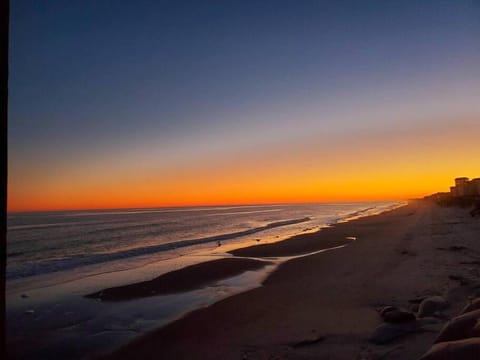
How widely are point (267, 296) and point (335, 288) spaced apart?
7.08 feet

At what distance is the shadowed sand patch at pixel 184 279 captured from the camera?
12156 mm

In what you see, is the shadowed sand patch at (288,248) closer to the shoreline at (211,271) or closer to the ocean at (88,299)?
the shoreline at (211,271)

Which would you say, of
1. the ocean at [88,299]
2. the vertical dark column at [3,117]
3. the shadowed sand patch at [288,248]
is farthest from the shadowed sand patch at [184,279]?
the vertical dark column at [3,117]

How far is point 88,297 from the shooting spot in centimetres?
1195

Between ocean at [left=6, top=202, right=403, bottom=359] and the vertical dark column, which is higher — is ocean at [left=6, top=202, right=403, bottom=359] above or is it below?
below

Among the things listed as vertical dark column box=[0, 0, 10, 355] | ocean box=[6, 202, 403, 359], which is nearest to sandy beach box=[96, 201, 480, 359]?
ocean box=[6, 202, 403, 359]

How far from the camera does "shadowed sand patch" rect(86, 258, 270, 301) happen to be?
479 inches

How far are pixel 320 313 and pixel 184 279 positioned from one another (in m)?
6.91

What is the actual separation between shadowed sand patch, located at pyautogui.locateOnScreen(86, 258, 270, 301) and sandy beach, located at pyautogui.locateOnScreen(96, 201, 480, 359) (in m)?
2.11

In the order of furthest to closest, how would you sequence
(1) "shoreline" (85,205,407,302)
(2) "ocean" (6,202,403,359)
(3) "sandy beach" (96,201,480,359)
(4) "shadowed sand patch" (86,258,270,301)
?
(1) "shoreline" (85,205,407,302) < (4) "shadowed sand patch" (86,258,270,301) < (2) "ocean" (6,202,403,359) < (3) "sandy beach" (96,201,480,359)

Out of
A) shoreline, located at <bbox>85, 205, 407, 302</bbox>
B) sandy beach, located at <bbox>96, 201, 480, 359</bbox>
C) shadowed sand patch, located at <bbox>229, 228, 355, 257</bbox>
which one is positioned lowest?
shadowed sand patch, located at <bbox>229, 228, 355, 257</bbox>

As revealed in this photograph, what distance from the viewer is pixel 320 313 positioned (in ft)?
28.7

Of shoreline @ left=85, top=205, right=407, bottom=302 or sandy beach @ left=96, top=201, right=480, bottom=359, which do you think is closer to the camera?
sandy beach @ left=96, top=201, right=480, bottom=359

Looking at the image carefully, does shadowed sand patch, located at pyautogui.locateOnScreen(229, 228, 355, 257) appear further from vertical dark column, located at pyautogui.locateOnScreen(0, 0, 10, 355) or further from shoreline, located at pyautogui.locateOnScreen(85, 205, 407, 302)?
vertical dark column, located at pyautogui.locateOnScreen(0, 0, 10, 355)
